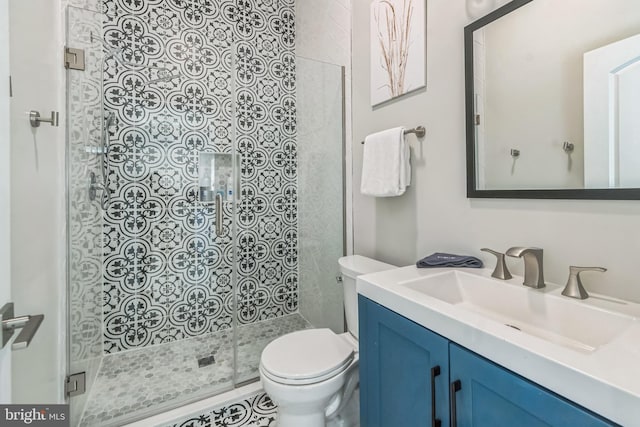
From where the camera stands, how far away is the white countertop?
48 centimetres

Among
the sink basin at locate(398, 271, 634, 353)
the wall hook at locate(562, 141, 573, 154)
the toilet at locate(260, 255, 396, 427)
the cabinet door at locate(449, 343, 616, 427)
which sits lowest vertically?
the toilet at locate(260, 255, 396, 427)

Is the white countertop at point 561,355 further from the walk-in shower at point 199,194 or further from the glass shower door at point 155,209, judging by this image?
the glass shower door at point 155,209

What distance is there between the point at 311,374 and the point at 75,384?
1222 mm

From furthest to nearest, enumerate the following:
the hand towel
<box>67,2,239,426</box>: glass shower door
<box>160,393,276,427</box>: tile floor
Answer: <box>67,2,239,426</box>: glass shower door < <box>160,393,276,427</box>: tile floor < the hand towel

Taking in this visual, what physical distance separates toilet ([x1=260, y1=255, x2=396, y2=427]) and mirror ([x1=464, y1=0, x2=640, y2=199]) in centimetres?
75

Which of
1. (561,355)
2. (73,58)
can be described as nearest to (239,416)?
(561,355)

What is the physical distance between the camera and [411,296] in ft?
2.92

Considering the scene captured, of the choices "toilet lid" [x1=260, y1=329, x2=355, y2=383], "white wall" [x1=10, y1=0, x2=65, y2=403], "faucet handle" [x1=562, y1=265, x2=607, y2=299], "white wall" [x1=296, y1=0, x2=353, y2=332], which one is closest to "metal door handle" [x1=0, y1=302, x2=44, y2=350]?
"white wall" [x1=10, y1=0, x2=65, y2=403]

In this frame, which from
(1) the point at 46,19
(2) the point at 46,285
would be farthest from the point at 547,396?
(1) the point at 46,19

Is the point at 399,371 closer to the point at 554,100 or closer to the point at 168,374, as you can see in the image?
the point at 554,100

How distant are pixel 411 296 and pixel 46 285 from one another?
1.44m

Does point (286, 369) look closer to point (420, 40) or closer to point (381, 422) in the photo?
point (381, 422)

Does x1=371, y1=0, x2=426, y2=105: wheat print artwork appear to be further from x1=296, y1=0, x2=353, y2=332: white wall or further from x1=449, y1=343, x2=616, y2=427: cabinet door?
x1=449, y1=343, x2=616, y2=427: cabinet door

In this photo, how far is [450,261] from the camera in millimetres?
1177
